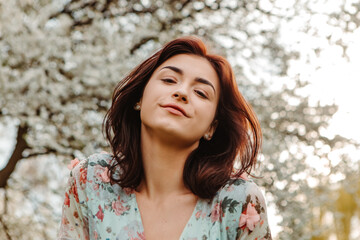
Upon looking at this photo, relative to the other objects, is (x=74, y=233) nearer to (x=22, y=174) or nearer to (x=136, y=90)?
(x=136, y=90)

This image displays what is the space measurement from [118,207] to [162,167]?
250 mm

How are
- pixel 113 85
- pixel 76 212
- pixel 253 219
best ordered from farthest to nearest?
pixel 113 85, pixel 76 212, pixel 253 219

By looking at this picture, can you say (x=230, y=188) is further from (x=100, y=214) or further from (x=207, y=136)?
(x=100, y=214)

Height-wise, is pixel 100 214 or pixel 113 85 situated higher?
pixel 100 214

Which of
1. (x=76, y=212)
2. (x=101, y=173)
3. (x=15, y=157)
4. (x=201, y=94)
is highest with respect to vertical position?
(x=201, y=94)

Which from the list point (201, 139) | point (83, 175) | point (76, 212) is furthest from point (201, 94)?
point (76, 212)

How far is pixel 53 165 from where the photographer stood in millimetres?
6469

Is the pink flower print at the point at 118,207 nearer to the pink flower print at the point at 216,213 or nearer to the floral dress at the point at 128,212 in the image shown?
the floral dress at the point at 128,212

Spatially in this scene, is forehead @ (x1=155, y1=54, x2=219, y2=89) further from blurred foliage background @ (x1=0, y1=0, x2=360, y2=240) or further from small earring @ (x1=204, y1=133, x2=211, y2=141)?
blurred foliage background @ (x1=0, y1=0, x2=360, y2=240)

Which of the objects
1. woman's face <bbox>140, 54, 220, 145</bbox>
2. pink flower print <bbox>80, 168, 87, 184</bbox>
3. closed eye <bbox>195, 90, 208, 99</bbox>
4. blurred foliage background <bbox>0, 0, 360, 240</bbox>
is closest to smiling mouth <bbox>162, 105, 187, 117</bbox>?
woman's face <bbox>140, 54, 220, 145</bbox>

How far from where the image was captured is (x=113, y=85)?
5.99 meters

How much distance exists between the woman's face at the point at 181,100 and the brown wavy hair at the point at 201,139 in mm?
56

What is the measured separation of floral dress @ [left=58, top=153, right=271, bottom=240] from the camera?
220 cm

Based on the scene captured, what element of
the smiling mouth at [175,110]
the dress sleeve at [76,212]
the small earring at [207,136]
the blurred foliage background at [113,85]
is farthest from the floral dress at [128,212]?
the blurred foliage background at [113,85]
